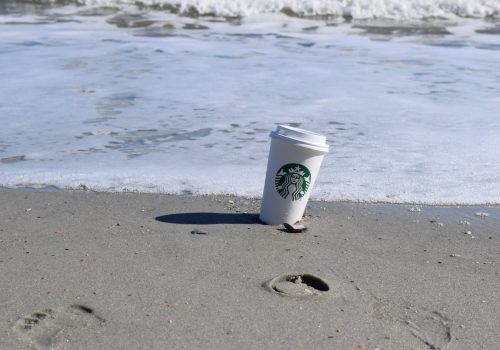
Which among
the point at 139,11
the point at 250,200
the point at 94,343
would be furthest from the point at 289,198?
the point at 139,11

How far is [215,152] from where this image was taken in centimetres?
531

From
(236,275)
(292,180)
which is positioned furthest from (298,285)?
(292,180)

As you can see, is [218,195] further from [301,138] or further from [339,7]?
[339,7]

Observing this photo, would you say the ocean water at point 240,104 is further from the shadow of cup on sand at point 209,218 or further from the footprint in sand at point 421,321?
the footprint in sand at point 421,321

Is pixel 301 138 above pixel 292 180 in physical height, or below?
above

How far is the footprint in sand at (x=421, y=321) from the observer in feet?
8.61

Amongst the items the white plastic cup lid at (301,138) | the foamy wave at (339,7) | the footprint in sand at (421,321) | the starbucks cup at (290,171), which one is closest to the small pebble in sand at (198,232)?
the starbucks cup at (290,171)

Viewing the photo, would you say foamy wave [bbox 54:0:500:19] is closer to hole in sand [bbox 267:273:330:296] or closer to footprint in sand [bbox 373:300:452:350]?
hole in sand [bbox 267:273:330:296]

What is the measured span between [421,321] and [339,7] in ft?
40.2

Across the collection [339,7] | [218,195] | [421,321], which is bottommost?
[218,195]

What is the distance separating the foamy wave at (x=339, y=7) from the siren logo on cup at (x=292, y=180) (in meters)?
10.5

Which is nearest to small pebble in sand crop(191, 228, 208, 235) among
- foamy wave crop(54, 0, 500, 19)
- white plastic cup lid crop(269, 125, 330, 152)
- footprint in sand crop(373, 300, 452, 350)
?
white plastic cup lid crop(269, 125, 330, 152)

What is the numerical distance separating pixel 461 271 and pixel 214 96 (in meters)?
4.20

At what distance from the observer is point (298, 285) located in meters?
3.10
